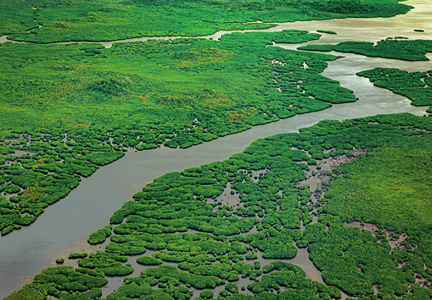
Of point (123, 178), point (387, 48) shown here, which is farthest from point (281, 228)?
point (387, 48)

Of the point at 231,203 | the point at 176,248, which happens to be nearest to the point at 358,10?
the point at 231,203

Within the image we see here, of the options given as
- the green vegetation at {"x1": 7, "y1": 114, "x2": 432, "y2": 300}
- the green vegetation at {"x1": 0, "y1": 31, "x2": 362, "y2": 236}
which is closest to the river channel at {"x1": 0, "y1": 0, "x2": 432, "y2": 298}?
the green vegetation at {"x1": 0, "y1": 31, "x2": 362, "y2": 236}

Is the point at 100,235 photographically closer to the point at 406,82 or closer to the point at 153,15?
the point at 406,82

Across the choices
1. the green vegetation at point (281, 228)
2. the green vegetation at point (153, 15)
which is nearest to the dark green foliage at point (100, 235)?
the green vegetation at point (281, 228)

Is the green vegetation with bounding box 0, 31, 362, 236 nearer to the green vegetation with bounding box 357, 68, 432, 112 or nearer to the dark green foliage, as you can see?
the dark green foliage

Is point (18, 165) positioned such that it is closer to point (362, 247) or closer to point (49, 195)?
point (49, 195)
